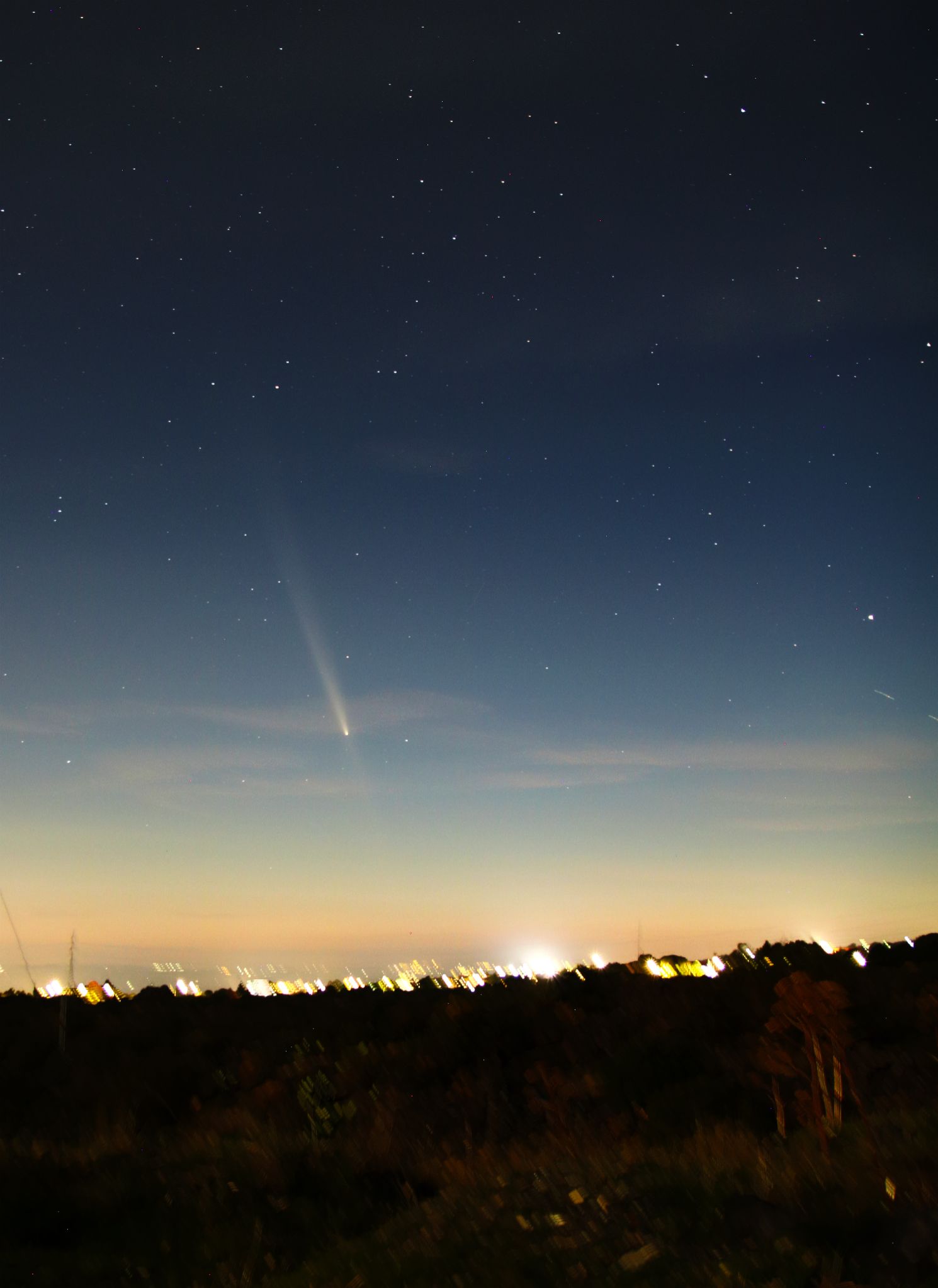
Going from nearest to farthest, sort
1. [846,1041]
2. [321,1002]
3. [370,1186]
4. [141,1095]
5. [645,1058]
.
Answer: [846,1041]
[370,1186]
[645,1058]
[141,1095]
[321,1002]

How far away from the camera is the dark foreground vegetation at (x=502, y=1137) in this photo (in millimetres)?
6707

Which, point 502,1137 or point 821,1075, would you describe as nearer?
point 821,1075

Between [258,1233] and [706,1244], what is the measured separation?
414 centimetres

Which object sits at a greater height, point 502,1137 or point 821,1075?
point 821,1075

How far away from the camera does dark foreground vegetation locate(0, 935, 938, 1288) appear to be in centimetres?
671

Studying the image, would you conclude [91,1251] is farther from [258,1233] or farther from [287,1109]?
[287,1109]

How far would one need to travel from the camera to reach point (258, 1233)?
882cm

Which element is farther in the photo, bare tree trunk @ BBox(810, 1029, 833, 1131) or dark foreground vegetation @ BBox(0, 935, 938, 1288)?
bare tree trunk @ BBox(810, 1029, 833, 1131)

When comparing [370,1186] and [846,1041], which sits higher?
[846,1041]

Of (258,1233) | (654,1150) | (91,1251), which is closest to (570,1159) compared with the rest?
(654,1150)

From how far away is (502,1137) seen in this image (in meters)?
13.6

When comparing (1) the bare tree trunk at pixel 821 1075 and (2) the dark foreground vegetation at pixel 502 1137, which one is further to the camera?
(1) the bare tree trunk at pixel 821 1075

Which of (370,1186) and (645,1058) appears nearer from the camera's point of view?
(370,1186)

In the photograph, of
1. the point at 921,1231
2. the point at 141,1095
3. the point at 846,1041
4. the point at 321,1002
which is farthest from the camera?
the point at 321,1002
